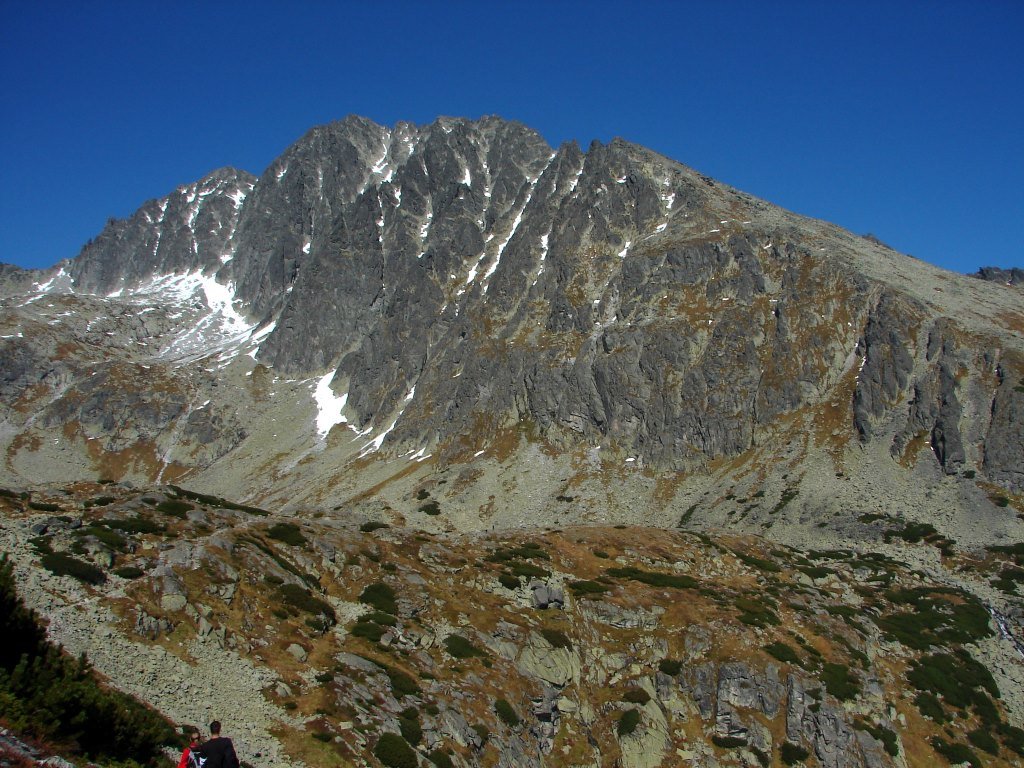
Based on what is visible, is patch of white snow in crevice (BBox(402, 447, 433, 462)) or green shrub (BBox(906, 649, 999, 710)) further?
patch of white snow in crevice (BBox(402, 447, 433, 462))

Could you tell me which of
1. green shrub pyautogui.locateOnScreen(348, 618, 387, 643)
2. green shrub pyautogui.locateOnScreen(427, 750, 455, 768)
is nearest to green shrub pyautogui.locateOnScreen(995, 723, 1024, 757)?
green shrub pyautogui.locateOnScreen(427, 750, 455, 768)

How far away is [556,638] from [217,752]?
96.4 feet

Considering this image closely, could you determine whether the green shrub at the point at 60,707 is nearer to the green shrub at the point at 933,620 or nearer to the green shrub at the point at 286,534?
the green shrub at the point at 286,534

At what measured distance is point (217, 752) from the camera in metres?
16.5

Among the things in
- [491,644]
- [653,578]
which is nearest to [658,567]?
[653,578]

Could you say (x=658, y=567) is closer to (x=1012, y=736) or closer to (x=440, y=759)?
(x=1012, y=736)

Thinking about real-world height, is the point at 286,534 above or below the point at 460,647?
above

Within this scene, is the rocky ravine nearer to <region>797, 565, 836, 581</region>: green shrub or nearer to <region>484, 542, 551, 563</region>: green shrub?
<region>484, 542, 551, 563</region>: green shrub

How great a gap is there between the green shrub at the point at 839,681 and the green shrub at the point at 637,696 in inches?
498

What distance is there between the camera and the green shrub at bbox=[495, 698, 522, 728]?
34.7m

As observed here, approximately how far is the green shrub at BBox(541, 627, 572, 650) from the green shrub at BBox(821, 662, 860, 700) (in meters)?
17.7

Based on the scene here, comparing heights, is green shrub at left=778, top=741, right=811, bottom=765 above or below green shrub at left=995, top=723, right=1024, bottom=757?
below

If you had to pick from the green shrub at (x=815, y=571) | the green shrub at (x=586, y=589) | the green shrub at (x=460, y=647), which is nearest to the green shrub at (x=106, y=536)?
the green shrub at (x=460, y=647)

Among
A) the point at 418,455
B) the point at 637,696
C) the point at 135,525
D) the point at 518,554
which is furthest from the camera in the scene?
the point at 418,455
